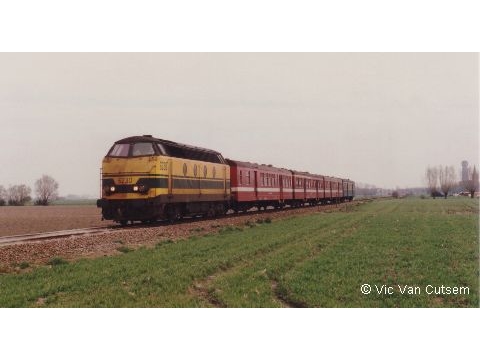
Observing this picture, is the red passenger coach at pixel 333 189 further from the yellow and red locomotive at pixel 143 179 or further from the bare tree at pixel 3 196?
the bare tree at pixel 3 196

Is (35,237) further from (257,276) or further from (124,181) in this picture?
(257,276)

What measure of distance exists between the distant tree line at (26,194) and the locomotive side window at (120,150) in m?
78.7

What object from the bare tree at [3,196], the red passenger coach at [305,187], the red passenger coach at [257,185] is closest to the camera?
the red passenger coach at [257,185]

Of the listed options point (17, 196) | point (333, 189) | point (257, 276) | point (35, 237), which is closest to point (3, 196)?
point (17, 196)

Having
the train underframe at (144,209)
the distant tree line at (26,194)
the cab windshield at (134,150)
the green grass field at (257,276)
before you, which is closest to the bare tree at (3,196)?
the distant tree line at (26,194)

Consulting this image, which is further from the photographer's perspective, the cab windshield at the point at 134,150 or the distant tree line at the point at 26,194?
the distant tree line at the point at 26,194

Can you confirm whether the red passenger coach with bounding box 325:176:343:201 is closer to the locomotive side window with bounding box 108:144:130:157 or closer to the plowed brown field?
the plowed brown field

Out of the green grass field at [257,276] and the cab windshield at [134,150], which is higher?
the cab windshield at [134,150]

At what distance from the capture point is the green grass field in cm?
988

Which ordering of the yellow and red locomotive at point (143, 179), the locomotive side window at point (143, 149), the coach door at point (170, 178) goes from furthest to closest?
the coach door at point (170, 178) → the locomotive side window at point (143, 149) → the yellow and red locomotive at point (143, 179)

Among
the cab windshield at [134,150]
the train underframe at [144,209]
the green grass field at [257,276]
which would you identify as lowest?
the green grass field at [257,276]

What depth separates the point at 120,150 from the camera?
24.6 metres

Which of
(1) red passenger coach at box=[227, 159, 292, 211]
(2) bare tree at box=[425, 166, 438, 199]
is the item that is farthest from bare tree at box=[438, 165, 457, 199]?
(1) red passenger coach at box=[227, 159, 292, 211]

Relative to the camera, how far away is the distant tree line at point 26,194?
9494cm
